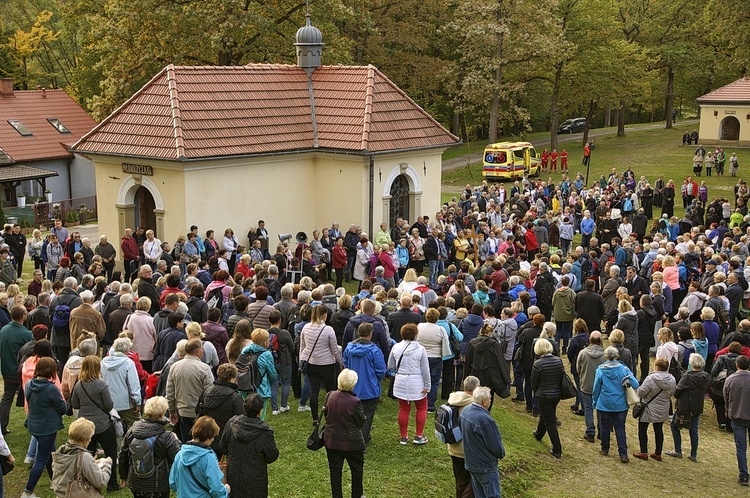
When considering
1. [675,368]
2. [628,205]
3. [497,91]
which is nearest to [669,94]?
[497,91]

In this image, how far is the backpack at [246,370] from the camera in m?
10.1

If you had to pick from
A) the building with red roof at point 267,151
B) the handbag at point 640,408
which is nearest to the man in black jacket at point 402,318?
the handbag at point 640,408

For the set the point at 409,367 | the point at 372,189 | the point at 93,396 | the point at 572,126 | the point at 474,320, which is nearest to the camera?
the point at 93,396

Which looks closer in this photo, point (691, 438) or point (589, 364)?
point (589, 364)

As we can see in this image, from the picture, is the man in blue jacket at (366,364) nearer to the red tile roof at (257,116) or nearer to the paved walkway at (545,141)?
the red tile roof at (257,116)

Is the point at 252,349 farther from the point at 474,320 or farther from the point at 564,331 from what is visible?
the point at 564,331

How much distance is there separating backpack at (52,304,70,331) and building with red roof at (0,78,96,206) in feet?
78.6

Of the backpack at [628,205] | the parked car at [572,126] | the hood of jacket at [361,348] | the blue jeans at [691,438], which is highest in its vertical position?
the parked car at [572,126]

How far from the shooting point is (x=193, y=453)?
24.0 ft

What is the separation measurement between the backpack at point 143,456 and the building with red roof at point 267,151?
1302 centimetres

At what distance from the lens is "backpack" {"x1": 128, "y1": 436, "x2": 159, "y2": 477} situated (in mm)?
7801

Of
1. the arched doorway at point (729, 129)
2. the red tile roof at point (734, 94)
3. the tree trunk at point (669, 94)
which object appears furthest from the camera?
the tree trunk at point (669, 94)

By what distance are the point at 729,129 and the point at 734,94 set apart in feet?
7.14

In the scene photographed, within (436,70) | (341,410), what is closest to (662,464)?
(341,410)
